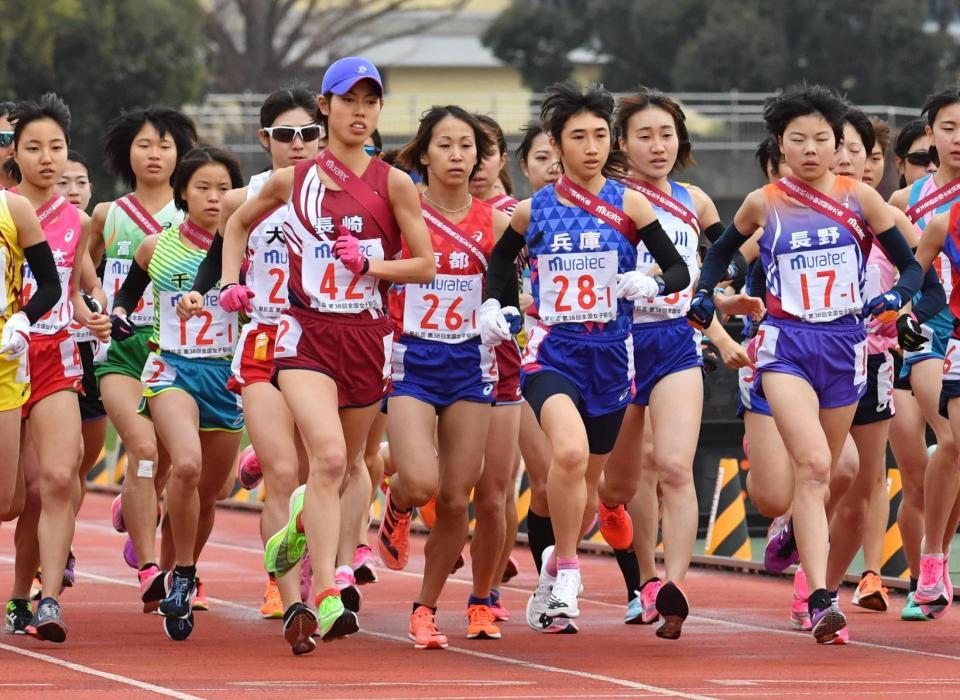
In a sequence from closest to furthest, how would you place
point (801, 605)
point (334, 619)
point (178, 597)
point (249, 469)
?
1. point (334, 619)
2. point (178, 597)
3. point (801, 605)
4. point (249, 469)

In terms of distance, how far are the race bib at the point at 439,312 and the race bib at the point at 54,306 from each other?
1657 millimetres

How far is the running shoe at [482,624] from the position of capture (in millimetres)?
10914

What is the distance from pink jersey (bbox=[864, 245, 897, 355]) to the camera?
12.0 metres

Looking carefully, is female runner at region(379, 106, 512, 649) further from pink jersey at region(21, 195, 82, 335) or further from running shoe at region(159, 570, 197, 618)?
pink jersey at region(21, 195, 82, 335)

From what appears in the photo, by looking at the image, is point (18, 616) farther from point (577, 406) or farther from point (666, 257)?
point (666, 257)

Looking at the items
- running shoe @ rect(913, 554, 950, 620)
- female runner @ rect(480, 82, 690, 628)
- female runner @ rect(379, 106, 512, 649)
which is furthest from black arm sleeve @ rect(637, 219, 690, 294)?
running shoe @ rect(913, 554, 950, 620)

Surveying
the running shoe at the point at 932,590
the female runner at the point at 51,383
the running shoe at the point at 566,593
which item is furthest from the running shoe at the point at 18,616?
the running shoe at the point at 932,590

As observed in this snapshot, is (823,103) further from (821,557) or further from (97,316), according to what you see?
(97,316)

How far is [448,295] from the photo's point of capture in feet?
35.1

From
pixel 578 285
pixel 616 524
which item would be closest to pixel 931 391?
pixel 616 524

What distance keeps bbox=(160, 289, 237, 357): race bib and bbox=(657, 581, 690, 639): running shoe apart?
275 centimetres

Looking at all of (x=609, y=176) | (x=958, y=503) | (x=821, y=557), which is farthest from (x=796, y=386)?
(x=958, y=503)

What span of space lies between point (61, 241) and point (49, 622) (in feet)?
6.53

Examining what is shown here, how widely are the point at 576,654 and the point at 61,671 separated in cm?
238
